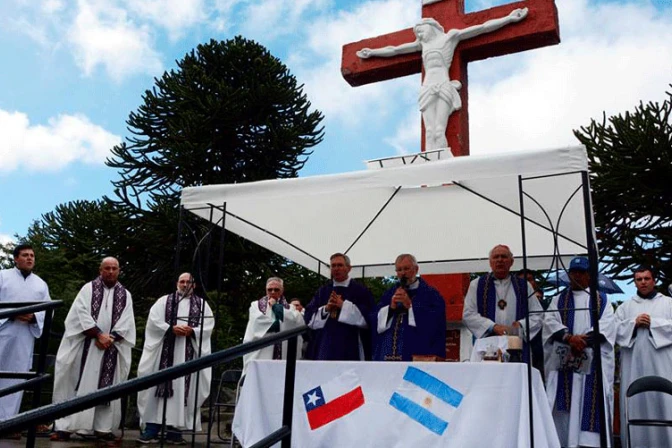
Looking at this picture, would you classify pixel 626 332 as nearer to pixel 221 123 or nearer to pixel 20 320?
pixel 20 320

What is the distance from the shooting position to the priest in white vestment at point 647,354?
584 cm

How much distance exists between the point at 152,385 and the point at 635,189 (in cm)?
1015

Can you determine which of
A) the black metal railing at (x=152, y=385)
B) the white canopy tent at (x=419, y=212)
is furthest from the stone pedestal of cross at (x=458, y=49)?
the black metal railing at (x=152, y=385)

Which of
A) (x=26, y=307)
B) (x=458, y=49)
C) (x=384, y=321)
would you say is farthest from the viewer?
(x=458, y=49)

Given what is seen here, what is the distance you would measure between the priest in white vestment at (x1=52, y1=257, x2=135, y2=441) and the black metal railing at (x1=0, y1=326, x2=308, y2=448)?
4499mm

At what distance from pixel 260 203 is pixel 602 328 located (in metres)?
3.01

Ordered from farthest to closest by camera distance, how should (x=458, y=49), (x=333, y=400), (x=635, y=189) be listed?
(x=635, y=189) < (x=458, y=49) < (x=333, y=400)

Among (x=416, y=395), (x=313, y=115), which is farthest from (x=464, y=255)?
(x=313, y=115)

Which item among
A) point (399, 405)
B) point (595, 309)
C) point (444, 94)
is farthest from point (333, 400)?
point (444, 94)

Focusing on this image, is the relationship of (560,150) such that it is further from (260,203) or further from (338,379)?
(260,203)

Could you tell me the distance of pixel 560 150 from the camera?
13.4ft

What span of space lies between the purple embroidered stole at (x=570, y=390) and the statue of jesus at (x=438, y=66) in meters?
2.52

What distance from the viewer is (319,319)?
5738 mm

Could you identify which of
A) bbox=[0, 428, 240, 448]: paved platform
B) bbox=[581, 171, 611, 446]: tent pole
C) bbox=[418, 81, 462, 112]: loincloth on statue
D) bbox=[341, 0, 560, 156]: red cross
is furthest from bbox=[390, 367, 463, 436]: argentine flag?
bbox=[418, 81, 462, 112]: loincloth on statue
